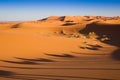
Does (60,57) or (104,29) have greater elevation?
(60,57)

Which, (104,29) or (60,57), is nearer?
(60,57)

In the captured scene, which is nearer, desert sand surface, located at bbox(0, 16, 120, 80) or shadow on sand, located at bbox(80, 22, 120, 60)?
desert sand surface, located at bbox(0, 16, 120, 80)

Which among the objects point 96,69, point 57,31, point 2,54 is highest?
point 96,69

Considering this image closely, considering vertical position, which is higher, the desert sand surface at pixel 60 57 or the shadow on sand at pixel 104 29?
the desert sand surface at pixel 60 57

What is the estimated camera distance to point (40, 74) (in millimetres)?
8016

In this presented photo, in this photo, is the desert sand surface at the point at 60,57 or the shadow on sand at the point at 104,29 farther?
the shadow on sand at the point at 104,29

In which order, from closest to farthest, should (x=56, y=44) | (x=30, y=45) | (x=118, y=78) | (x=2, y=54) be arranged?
(x=118, y=78)
(x=2, y=54)
(x=30, y=45)
(x=56, y=44)

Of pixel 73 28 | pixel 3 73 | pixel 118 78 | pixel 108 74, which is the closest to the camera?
pixel 118 78

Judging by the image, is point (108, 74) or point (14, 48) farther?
point (14, 48)

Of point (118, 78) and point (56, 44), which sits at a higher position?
point (118, 78)

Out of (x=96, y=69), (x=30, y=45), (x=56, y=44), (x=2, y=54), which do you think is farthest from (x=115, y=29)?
(x=96, y=69)

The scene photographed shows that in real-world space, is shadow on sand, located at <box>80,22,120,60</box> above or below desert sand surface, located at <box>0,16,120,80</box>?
below

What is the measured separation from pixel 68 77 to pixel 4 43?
11596mm

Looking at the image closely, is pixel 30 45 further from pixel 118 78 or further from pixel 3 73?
pixel 118 78
